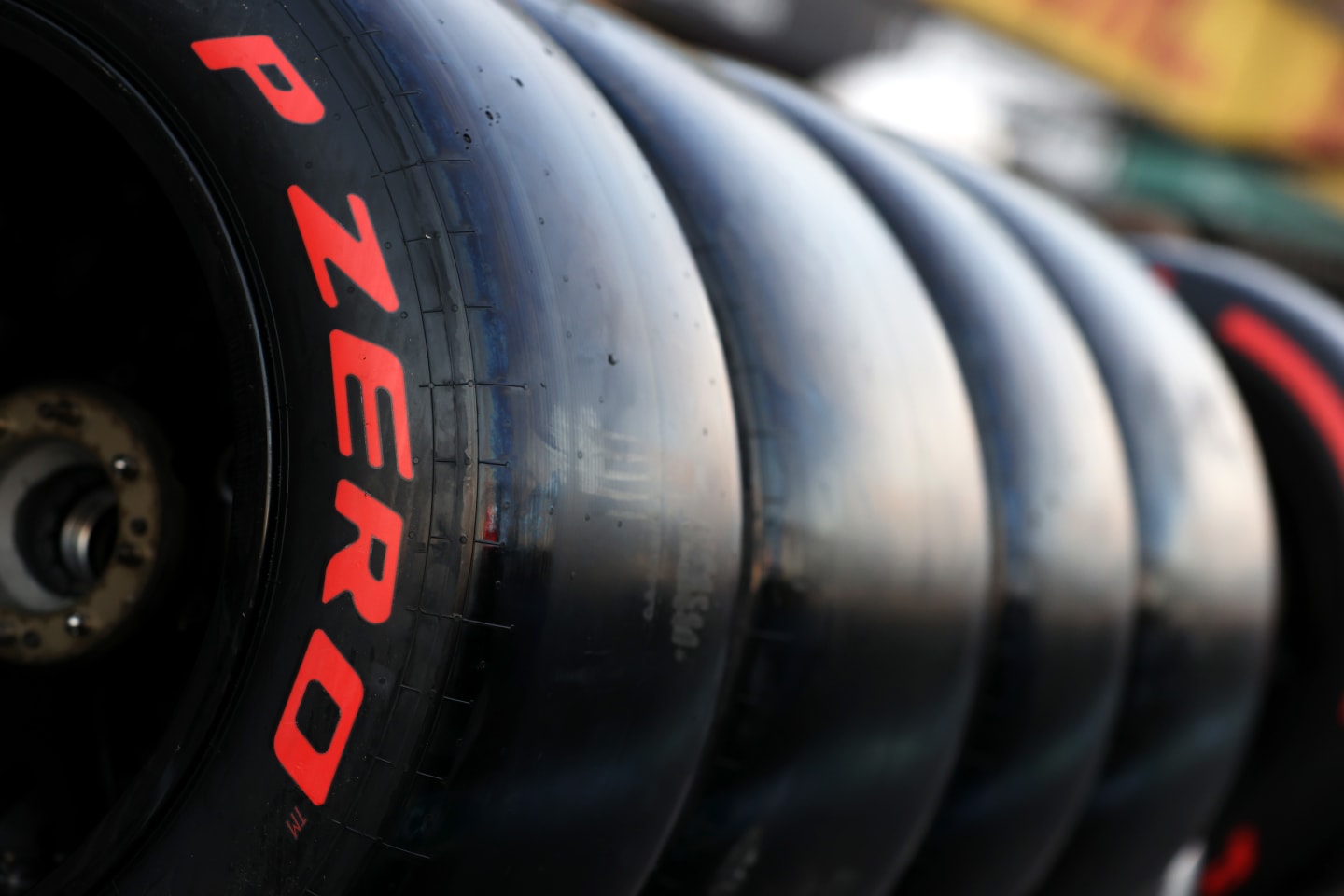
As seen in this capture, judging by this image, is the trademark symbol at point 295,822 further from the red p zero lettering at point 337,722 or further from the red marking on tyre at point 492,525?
the red marking on tyre at point 492,525

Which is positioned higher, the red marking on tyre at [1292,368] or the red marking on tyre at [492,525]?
the red marking on tyre at [1292,368]

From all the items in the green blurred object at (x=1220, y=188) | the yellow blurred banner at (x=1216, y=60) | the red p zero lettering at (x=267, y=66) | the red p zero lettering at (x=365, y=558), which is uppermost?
the yellow blurred banner at (x=1216, y=60)

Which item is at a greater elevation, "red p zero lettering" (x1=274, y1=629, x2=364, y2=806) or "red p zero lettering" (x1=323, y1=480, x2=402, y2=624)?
"red p zero lettering" (x1=323, y1=480, x2=402, y2=624)

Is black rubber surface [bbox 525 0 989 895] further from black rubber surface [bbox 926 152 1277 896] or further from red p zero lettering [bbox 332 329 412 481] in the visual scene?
black rubber surface [bbox 926 152 1277 896]

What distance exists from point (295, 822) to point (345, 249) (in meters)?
0.43

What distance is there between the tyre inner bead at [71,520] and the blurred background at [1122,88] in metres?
5.93

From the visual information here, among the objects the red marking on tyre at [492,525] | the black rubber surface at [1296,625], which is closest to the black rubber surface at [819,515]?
the red marking on tyre at [492,525]

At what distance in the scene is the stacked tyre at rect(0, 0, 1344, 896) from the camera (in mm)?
903

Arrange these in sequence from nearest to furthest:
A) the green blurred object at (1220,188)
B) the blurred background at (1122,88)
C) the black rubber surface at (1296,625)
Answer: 1. the black rubber surface at (1296,625)
2. the blurred background at (1122,88)
3. the green blurred object at (1220,188)

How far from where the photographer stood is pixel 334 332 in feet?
3.00

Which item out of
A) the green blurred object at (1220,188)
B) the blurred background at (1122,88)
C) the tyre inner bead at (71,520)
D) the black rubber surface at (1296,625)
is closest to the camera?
the tyre inner bead at (71,520)

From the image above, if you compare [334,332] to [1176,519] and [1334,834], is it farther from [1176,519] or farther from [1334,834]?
[1334,834]

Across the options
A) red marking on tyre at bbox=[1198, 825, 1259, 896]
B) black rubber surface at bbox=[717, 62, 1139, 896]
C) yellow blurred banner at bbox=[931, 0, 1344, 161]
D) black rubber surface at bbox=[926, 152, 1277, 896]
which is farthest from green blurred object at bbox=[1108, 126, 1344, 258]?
black rubber surface at bbox=[717, 62, 1139, 896]

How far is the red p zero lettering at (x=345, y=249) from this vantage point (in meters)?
0.91
